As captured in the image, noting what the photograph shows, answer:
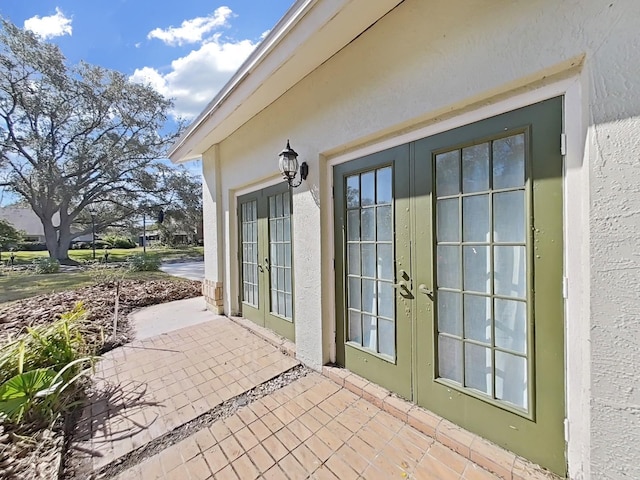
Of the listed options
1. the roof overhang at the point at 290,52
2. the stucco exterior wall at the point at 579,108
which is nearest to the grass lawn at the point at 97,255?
the roof overhang at the point at 290,52

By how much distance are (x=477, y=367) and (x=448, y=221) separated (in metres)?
1.14

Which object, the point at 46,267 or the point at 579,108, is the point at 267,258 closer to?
the point at 579,108

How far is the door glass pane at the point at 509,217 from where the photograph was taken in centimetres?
187

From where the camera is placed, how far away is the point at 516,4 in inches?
68.6

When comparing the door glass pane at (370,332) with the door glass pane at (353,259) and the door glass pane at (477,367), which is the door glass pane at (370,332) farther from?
the door glass pane at (477,367)

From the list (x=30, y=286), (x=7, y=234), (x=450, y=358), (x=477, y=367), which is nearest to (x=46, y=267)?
(x=30, y=286)

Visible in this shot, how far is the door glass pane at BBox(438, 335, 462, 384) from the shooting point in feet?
7.16

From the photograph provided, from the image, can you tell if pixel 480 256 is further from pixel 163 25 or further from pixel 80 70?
pixel 80 70

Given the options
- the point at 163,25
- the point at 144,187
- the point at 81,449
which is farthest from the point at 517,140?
the point at 144,187

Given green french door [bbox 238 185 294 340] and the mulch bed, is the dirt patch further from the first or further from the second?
green french door [bbox 238 185 294 340]

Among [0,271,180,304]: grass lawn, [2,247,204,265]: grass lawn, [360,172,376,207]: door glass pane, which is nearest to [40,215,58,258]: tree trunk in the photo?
[2,247,204,265]: grass lawn

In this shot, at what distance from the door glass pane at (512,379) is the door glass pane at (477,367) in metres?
0.06

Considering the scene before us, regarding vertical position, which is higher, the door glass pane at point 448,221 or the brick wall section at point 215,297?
the door glass pane at point 448,221

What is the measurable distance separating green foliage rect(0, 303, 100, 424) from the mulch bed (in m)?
0.20
